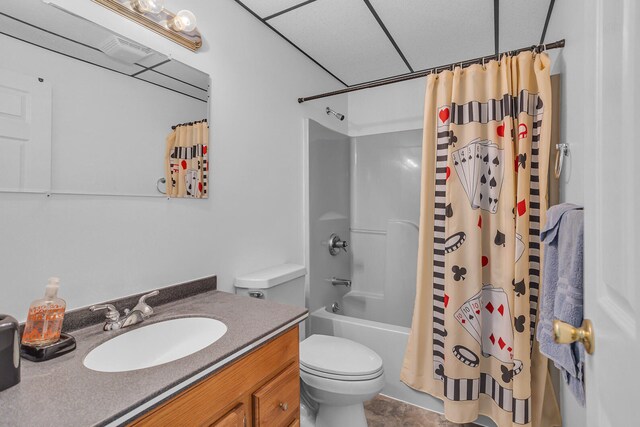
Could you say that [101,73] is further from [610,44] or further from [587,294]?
[587,294]

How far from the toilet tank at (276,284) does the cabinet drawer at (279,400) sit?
52 cm

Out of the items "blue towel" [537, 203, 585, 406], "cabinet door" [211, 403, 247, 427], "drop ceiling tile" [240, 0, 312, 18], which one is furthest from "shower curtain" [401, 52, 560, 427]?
"cabinet door" [211, 403, 247, 427]

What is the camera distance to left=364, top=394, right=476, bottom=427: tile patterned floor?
5.65 feet

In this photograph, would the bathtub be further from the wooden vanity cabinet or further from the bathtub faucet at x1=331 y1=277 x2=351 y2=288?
the wooden vanity cabinet

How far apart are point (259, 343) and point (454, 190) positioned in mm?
1214

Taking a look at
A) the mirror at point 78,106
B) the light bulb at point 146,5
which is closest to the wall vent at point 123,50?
the mirror at point 78,106

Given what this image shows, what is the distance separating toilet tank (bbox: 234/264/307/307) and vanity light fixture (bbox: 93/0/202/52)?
3.68ft

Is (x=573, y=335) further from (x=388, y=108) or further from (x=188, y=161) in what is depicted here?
(x=388, y=108)

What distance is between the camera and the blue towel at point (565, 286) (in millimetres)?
746

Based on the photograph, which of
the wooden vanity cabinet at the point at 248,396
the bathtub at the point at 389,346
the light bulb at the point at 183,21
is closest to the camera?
the wooden vanity cabinet at the point at 248,396

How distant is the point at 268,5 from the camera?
64.4 inches

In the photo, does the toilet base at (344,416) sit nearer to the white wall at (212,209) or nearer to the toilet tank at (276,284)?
the toilet tank at (276,284)

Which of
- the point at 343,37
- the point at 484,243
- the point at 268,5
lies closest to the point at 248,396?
the point at 484,243

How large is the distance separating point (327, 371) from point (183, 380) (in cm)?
89
